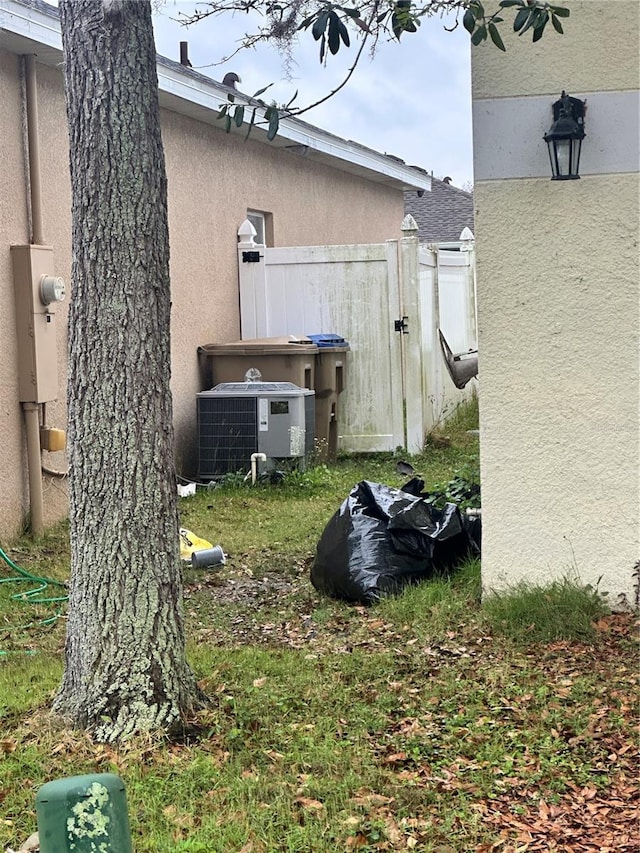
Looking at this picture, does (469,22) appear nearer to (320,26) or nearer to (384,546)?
(320,26)

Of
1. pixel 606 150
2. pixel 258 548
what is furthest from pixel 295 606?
pixel 606 150

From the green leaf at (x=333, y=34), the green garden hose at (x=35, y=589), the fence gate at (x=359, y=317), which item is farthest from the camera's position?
the fence gate at (x=359, y=317)

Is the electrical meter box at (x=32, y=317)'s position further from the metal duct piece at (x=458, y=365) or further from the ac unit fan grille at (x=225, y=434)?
the metal duct piece at (x=458, y=365)

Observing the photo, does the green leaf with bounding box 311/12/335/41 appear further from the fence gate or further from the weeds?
the fence gate

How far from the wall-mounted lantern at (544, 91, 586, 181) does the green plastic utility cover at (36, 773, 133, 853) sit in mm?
4098

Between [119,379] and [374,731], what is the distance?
1707 mm

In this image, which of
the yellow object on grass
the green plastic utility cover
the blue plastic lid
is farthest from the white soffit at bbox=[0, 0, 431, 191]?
the green plastic utility cover

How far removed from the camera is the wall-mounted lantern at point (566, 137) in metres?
5.42

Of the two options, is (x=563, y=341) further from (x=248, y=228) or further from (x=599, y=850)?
(x=248, y=228)

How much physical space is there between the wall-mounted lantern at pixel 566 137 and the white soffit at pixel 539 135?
66mm

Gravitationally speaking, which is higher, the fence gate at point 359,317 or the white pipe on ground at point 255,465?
the fence gate at point 359,317

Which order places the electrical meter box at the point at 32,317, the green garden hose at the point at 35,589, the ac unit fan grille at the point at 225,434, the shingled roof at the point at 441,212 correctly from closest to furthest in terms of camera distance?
the green garden hose at the point at 35,589
the electrical meter box at the point at 32,317
the ac unit fan grille at the point at 225,434
the shingled roof at the point at 441,212

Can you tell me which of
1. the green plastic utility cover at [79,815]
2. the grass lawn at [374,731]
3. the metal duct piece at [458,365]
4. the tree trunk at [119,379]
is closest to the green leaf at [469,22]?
the tree trunk at [119,379]

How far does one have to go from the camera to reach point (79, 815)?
2.26m
